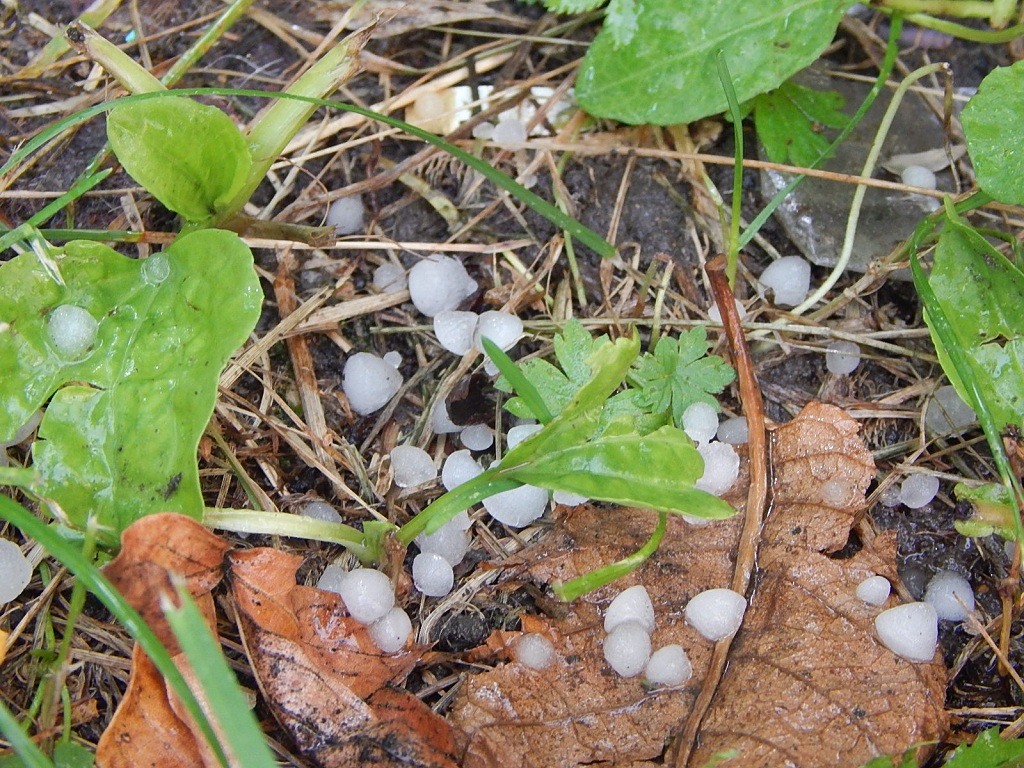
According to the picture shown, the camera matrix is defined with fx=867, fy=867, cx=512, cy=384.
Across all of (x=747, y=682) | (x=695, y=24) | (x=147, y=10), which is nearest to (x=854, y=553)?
(x=747, y=682)

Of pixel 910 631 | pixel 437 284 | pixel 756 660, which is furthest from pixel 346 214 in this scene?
pixel 910 631

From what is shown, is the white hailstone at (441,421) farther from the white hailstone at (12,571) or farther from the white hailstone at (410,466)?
the white hailstone at (12,571)

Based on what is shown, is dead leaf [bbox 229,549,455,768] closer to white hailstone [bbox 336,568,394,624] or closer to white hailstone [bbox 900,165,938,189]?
white hailstone [bbox 336,568,394,624]

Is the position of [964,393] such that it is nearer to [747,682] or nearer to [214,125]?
[747,682]

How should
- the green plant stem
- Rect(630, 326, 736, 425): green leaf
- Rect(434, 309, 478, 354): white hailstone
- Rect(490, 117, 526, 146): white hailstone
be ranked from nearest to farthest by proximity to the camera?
1. Rect(630, 326, 736, 425): green leaf
2. Rect(434, 309, 478, 354): white hailstone
3. the green plant stem
4. Rect(490, 117, 526, 146): white hailstone

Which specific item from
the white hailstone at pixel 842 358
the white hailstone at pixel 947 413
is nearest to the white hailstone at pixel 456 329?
the white hailstone at pixel 842 358

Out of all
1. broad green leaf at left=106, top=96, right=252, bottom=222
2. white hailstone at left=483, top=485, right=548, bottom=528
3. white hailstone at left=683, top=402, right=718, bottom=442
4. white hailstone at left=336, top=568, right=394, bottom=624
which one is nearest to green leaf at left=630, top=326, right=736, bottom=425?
white hailstone at left=683, top=402, right=718, bottom=442
